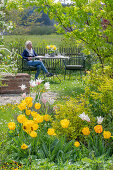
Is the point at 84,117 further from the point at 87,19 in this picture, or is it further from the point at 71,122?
the point at 87,19

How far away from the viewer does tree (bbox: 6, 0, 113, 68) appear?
7.78 metres

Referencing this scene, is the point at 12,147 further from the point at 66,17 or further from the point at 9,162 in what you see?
the point at 66,17

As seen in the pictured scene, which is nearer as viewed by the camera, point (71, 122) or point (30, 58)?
point (71, 122)

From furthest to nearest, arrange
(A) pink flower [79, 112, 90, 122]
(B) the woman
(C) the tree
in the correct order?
(B) the woman → (C) the tree → (A) pink flower [79, 112, 90, 122]

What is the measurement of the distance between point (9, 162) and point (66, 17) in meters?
5.80

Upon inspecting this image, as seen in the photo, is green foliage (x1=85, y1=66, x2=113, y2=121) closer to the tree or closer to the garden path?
the garden path

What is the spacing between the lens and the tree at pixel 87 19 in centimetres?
778

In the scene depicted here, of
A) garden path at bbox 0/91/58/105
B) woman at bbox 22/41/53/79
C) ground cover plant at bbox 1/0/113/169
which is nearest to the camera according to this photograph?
ground cover plant at bbox 1/0/113/169

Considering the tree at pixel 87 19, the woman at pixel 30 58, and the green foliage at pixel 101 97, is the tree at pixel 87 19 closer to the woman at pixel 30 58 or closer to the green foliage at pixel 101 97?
the woman at pixel 30 58

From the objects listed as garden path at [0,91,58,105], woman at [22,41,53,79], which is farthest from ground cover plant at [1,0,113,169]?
woman at [22,41,53,79]

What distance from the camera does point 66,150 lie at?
129 inches

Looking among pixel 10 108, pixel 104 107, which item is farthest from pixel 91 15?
pixel 104 107

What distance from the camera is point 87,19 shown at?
26.6ft

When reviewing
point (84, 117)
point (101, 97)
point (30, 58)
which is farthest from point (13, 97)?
point (84, 117)
